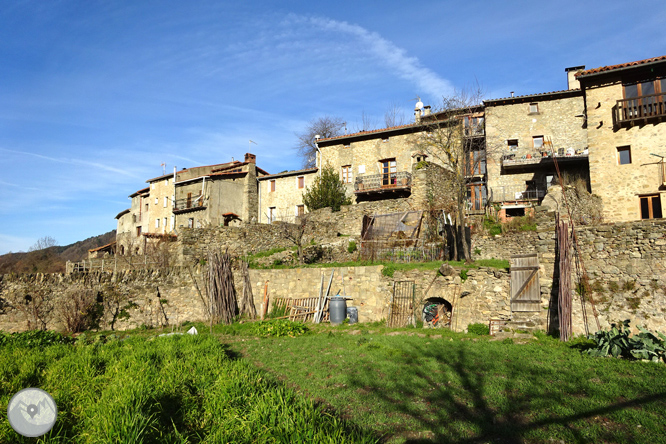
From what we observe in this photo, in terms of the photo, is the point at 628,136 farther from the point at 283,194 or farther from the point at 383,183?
the point at 283,194

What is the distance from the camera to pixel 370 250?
18.6 meters

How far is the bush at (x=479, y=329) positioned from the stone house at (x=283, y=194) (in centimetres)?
2179

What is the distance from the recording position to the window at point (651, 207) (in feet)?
60.4

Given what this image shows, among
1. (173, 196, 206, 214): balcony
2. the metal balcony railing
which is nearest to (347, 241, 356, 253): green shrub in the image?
(173, 196, 206, 214): balcony

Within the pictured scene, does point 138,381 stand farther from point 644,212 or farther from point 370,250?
point 644,212

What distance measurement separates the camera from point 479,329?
40.0ft

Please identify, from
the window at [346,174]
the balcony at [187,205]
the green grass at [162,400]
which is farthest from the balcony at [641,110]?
the balcony at [187,205]

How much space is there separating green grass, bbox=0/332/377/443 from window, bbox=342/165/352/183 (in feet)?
76.9

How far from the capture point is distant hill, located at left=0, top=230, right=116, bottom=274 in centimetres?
3531

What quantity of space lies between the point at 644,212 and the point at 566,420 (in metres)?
17.9

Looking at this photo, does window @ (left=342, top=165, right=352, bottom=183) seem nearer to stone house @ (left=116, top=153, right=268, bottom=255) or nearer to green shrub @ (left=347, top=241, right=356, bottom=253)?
stone house @ (left=116, top=153, right=268, bottom=255)

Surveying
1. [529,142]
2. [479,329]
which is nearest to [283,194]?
[529,142]

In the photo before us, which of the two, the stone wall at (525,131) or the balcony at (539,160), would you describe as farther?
the stone wall at (525,131)

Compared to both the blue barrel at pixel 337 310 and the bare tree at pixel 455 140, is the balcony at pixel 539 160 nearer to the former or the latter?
the bare tree at pixel 455 140
